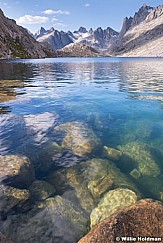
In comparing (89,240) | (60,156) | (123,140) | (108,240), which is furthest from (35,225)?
(123,140)

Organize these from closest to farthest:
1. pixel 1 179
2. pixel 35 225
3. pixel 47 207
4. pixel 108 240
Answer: pixel 108 240 < pixel 35 225 < pixel 47 207 < pixel 1 179

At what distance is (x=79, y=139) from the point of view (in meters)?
16.3

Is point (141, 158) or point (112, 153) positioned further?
point (112, 153)

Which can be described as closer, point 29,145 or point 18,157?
point 18,157

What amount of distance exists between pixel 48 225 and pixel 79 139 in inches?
312

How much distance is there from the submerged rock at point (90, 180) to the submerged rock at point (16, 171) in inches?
46.6

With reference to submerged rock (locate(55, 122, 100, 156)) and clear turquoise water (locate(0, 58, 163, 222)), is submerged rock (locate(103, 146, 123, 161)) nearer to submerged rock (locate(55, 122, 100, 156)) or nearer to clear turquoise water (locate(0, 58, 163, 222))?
clear turquoise water (locate(0, 58, 163, 222))

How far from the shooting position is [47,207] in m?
9.98

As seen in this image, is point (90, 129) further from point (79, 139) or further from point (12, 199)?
point (12, 199)

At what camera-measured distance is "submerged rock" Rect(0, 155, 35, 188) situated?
36.8ft

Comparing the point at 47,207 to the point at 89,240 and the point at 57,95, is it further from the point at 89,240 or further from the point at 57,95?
the point at 57,95

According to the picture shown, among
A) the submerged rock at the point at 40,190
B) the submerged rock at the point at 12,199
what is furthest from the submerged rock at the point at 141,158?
the submerged rock at the point at 12,199

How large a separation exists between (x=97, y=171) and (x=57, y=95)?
70.2 feet

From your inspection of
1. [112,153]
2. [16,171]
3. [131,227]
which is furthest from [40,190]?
[112,153]
